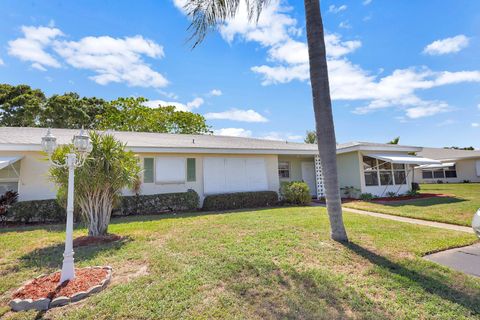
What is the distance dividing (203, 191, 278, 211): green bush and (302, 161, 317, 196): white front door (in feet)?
16.0

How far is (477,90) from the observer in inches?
570

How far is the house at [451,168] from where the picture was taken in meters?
27.7

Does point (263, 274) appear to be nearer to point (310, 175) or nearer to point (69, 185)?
point (69, 185)

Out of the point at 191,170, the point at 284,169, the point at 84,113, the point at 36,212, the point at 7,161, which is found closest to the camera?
the point at 7,161

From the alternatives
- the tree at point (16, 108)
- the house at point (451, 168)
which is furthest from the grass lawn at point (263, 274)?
the house at point (451, 168)

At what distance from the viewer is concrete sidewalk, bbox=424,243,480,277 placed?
15.0ft

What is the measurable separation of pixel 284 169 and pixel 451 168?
1081 inches

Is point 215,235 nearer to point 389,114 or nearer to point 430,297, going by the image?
point 430,297

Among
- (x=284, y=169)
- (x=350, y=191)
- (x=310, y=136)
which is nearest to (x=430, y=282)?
(x=350, y=191)

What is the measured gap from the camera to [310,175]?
18125 mm

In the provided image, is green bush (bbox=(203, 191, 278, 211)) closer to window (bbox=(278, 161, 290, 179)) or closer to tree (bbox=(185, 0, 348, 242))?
window (bbox=(278, 161, 290, 179))

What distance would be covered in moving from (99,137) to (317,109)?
20.5ft

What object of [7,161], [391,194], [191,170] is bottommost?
[391,194]

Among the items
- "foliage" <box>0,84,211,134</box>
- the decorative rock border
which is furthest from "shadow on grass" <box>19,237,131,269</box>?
"foliage" <box>0,84,211,134</box>
